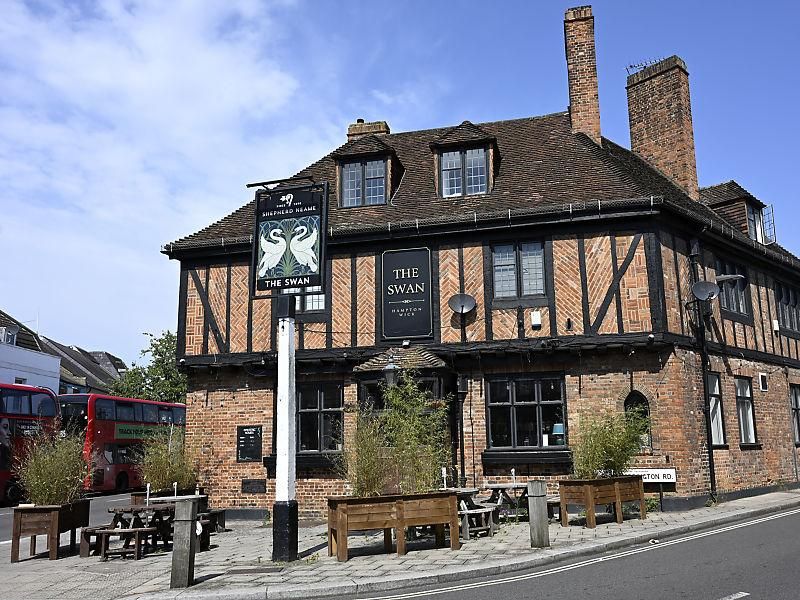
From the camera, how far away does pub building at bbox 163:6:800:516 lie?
15570 mm

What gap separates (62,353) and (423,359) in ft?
156

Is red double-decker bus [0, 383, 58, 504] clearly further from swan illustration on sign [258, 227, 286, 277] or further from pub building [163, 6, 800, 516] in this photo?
swan illustration on sign [258, 227, 286, 277]

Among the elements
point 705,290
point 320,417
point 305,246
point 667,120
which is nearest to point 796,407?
point 705,290

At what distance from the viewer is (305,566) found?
32.4ft

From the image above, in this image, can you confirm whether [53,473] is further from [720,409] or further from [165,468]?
[720,409]

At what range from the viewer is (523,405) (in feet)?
52.5

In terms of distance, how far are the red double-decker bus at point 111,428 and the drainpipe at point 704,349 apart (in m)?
17.6

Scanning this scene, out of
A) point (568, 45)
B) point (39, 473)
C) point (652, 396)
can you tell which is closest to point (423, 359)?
point (652, 396)

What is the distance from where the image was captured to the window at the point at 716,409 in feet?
54.8

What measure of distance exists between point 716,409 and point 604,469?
17.2 feet

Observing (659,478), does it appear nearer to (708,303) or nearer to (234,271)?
(708,303)

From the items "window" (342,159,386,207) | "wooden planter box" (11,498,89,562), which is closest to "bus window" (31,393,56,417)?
"window" (342,159,386,207)

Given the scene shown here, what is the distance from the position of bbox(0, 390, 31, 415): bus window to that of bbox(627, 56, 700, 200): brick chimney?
811 inches

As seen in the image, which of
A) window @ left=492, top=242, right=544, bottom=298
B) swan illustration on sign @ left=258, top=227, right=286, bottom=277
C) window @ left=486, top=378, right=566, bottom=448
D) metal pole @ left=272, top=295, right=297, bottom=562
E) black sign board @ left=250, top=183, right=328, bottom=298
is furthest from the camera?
window @ left=492, top=242, right=544, bottom=298
